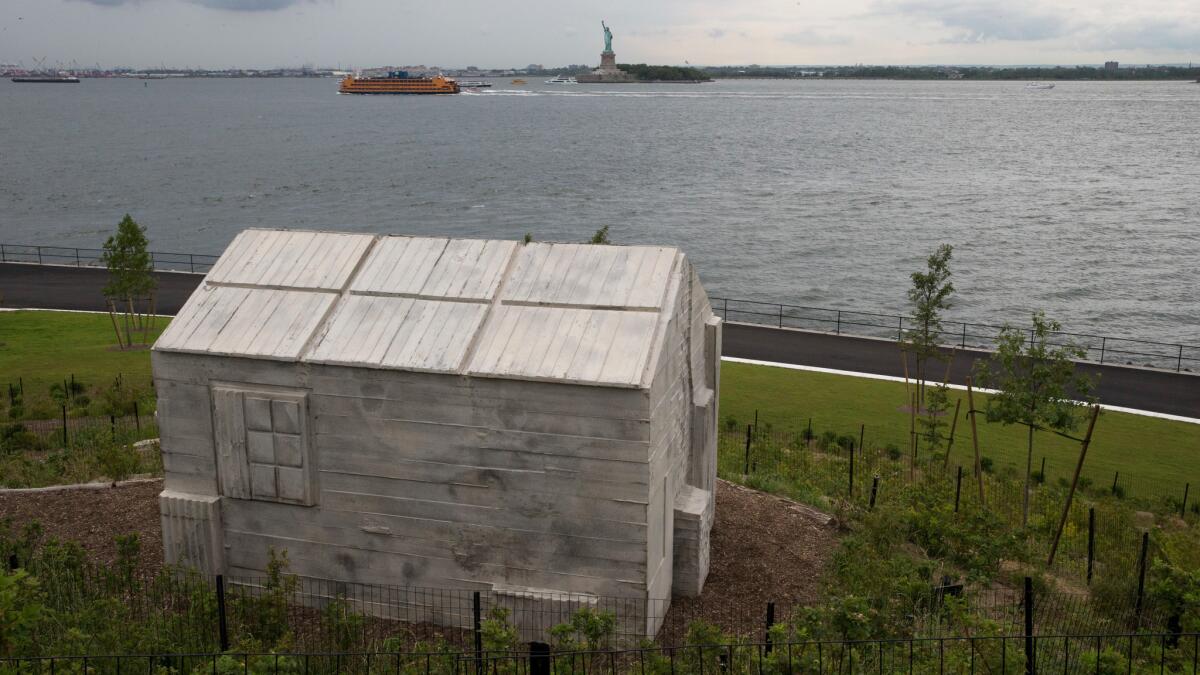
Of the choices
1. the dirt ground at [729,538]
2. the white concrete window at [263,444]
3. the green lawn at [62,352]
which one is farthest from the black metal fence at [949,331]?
the white concrete window at [263,444]

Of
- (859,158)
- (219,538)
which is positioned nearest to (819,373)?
(219,538)

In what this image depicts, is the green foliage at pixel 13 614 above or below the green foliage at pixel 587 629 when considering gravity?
above

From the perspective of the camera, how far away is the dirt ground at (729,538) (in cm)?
1330

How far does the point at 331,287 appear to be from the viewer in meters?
13.2

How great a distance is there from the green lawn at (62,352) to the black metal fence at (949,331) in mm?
20450

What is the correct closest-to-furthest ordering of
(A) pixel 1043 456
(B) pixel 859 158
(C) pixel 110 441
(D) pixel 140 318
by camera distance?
(C) pixel 110 441
(A) pixel 1043 456
(D) pixel 140 318
(B) pixel 859 158

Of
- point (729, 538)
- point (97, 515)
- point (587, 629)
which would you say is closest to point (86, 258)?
point (97, 515)

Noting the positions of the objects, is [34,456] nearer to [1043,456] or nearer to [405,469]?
[405,469]

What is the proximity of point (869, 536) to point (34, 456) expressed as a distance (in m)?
15.6

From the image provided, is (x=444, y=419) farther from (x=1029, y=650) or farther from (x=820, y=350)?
(x=820, y=350)

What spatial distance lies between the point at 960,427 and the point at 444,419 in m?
17.5

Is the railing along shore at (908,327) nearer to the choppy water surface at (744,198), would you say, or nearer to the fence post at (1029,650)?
the choppy water surface at (744,198)

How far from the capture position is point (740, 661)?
10.5 metres

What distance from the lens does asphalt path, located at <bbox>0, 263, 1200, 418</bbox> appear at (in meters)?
29.6
